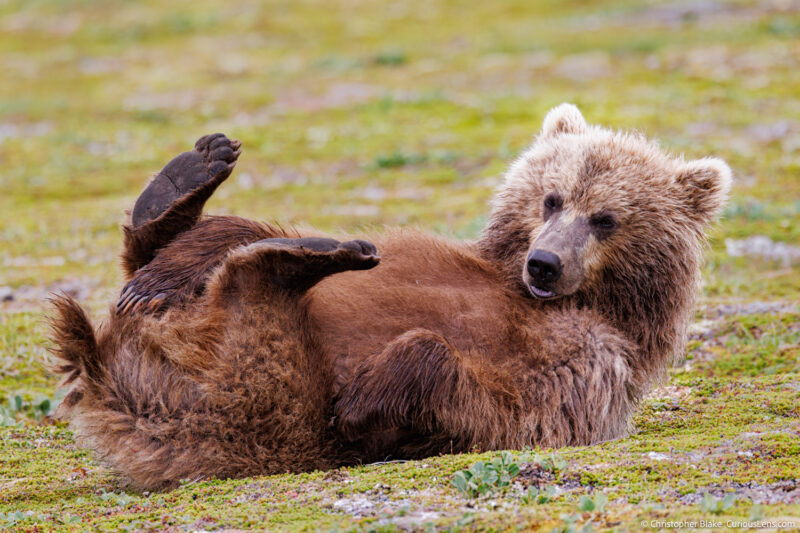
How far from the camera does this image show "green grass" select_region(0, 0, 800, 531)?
4.46 metres

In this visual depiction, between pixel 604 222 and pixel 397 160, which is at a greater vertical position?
pixel 397 160

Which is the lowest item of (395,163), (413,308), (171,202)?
(413,308)

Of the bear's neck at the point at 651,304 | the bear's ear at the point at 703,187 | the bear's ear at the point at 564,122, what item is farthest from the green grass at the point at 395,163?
the bear's ear at the point at 564,122

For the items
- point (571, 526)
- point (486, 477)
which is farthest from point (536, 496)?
point (571, 526)

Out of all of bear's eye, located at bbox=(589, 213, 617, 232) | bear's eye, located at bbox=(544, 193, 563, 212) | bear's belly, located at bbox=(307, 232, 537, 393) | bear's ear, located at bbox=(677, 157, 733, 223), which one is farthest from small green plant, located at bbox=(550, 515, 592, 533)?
bear's ear, located at bbox=(677, 157, 733, 223)

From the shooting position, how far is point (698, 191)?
Answer: 6.41m

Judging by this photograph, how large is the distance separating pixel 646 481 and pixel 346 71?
24.7 meters

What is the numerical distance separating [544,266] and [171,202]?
236 centimetres

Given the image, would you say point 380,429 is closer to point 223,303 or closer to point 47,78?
point 223,303

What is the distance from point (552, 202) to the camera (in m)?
6.37

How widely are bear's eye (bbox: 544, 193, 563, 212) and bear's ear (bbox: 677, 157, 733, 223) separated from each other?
33.7 inches

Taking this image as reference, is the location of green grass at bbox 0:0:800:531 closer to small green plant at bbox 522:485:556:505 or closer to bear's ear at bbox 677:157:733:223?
small green plant at bbox 522:485:556:505

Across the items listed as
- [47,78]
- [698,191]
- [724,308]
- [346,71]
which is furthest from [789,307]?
[47,78]

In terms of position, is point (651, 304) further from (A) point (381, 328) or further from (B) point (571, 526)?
(B) point (571, 526)
